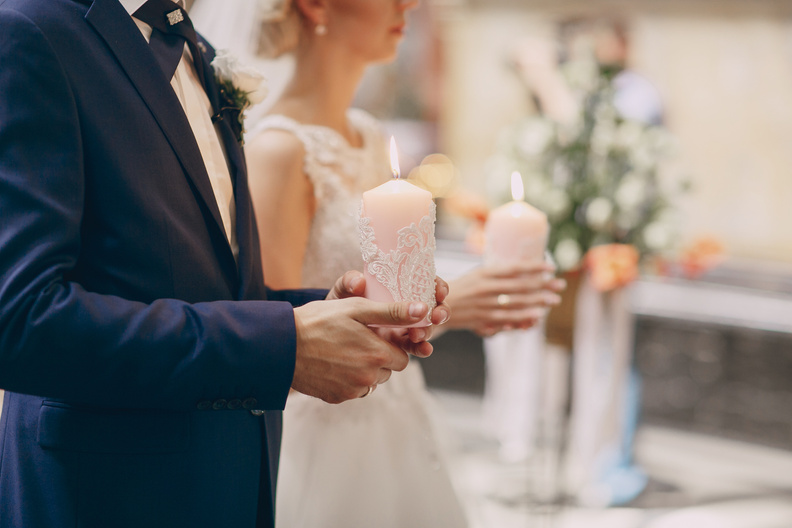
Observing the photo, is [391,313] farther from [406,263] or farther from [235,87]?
[235,87]

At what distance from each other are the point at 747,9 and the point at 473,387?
2.82 meters

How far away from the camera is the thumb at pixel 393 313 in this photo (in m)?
0.92

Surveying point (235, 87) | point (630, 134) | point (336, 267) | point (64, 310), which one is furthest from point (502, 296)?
point (630, 134)

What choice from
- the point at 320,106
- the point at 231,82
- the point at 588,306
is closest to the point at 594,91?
the point at 588,306

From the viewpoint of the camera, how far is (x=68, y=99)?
2.84 feet

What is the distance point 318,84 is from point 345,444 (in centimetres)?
92

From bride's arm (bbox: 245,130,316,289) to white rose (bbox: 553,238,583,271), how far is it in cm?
139

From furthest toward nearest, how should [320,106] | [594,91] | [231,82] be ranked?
[594,91] → [320,106] → [231,82]

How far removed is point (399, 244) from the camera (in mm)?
1003

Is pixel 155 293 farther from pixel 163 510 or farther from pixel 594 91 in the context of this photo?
pixel 594 91

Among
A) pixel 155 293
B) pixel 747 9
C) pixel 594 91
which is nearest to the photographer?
pixel 155 293

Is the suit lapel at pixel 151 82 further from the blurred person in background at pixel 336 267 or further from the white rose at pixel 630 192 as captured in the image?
the white rose at pixel 630 192

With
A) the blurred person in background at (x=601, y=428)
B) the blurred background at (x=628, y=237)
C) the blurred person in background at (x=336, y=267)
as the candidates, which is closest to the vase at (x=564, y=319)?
the blurred background at (x=628, y=237)

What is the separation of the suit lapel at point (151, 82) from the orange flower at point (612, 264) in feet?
6.55
